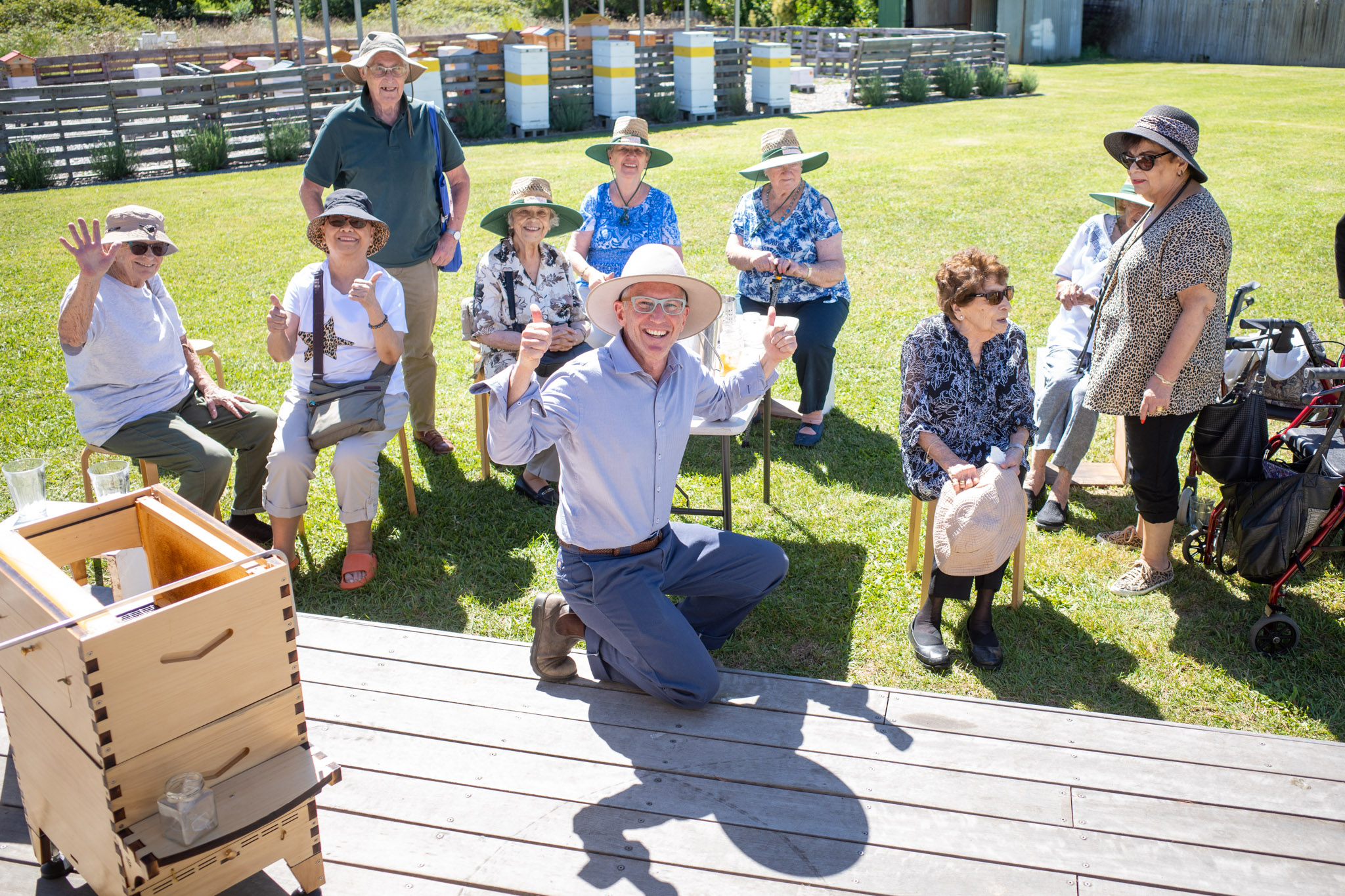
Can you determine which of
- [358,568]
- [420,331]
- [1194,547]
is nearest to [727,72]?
[420,331]

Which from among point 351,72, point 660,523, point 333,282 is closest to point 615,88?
point 351,72

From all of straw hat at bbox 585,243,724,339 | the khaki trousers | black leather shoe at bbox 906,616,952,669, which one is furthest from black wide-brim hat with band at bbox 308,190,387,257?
black leather shoe at bbox 906,616,952,669

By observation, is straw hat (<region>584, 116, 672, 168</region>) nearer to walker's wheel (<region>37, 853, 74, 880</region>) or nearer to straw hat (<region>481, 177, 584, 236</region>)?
straw hat (<region>481, 177, 584, 236</region>)

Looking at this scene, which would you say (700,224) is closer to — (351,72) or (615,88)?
(351,72)

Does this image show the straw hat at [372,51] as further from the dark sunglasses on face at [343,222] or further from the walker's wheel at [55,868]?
the walker's wheel at [55,868]

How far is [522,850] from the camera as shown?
2.67m

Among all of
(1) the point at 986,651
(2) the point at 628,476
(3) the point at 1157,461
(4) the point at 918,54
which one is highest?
(4) the point at 918,54

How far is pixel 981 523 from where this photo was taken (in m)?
3.55

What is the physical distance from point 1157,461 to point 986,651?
1.05 m

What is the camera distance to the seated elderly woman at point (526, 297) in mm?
5172

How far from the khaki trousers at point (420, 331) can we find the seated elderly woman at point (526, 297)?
0.44 m

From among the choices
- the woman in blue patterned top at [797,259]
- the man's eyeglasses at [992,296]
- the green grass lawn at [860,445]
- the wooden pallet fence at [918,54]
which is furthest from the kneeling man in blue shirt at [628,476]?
the wooden pallet fence at [918,54]

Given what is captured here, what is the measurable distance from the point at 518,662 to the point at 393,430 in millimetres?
1559

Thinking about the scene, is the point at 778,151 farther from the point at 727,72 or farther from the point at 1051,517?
the point at 727,72
